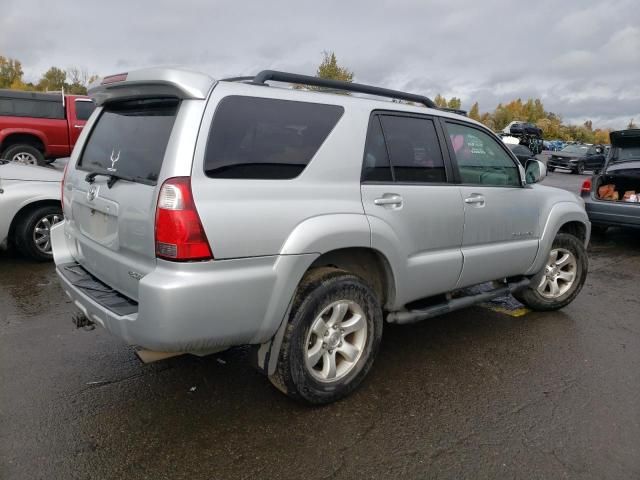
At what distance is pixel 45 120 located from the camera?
11.3 meters

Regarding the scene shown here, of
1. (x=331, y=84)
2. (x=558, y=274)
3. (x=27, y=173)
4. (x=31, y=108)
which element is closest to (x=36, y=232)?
(x=27, y=173)

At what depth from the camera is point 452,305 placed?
144 inches

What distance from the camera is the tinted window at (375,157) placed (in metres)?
3.12

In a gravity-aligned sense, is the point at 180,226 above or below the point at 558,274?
above

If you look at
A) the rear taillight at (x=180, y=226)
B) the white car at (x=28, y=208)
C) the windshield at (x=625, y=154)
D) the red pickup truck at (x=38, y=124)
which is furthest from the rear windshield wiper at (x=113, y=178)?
the red pickup truck at (x=38, y=124)

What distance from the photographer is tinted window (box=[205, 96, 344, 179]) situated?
8.34 ft

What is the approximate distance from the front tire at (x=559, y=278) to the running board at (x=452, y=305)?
0.32 metres

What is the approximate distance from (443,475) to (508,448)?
1.48 feet

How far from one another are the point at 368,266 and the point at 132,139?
1611mm

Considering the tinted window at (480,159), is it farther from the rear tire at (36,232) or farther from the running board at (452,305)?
the rear tire at (36,232)

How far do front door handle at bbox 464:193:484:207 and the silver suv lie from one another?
15 millimetres

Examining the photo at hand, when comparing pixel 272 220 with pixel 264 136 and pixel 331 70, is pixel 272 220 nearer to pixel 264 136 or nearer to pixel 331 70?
pixel 264 136

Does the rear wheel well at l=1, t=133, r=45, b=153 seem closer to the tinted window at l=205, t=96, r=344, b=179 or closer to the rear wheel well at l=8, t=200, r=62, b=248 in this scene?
the rear wheel well at l=8, t=200, r=62, b=248

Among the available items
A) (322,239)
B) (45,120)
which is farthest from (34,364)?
(45,120)
